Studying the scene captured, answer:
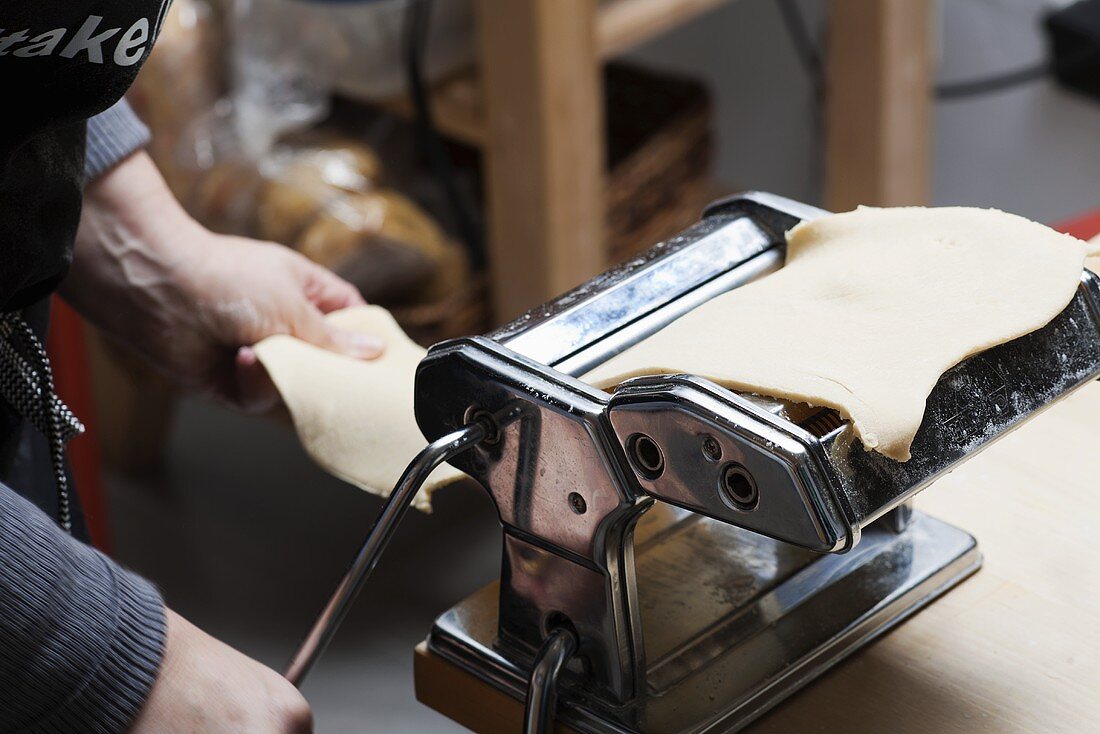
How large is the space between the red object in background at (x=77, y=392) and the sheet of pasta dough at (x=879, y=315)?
1159 mm

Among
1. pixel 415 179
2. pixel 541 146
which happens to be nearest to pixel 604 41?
pixel 541 146

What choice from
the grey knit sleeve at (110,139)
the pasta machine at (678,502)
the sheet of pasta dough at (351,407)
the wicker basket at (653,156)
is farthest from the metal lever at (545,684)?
the wicker basket at (653,156)

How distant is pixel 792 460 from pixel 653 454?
64 mm

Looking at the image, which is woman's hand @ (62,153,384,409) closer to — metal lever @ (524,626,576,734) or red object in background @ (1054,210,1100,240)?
metal lever @ (524,626,576,734)

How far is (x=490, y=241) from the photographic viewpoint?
4.91 ft

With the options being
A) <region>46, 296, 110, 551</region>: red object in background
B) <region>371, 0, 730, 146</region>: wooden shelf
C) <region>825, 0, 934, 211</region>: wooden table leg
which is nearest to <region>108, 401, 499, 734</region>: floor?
<region>46, 296, 110, 551</region>: red object in background

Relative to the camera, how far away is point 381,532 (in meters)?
0.59

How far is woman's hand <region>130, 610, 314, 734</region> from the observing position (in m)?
0.57

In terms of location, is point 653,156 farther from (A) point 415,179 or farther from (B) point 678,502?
(B) point 678,502

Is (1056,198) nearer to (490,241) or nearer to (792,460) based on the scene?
(490,241)

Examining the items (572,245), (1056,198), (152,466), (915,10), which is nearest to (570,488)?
(572,245)

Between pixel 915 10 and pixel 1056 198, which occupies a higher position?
pixel 915 10

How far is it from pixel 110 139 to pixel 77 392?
2.77 feet

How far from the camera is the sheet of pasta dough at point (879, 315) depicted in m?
0.50
